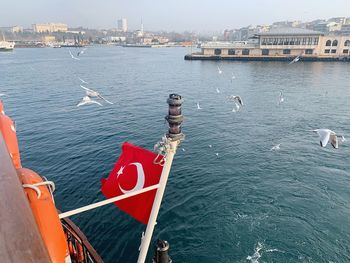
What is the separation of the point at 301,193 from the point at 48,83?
205ft

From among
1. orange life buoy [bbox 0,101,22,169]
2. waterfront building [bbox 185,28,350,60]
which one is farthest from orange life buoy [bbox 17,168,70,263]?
waterfront building [bbox 185,28,350,60]

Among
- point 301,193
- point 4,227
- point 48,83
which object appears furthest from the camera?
point 48,83

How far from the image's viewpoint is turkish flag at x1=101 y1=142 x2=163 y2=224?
235 inches

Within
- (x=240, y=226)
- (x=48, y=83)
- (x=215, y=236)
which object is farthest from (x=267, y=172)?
(x=48, y=83)

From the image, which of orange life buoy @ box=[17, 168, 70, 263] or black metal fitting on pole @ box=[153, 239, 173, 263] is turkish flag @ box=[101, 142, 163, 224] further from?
orange life buoy @ box=[17, 168, 70, 263]

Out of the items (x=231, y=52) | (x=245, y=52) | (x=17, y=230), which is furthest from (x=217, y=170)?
(x=245, y=52)

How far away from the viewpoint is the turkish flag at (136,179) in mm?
5973

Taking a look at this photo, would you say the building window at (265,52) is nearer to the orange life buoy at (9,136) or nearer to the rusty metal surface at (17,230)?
the orange life buoy at (9,136)

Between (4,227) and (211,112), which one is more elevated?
(4,227)

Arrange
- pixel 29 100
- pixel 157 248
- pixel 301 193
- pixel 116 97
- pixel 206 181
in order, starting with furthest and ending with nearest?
pixel 116 97 < pixel 29 100 < pixel 206 181 < pixel 301 193 < pixel 157 248

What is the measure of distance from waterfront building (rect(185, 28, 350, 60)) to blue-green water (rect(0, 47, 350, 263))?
64.5 m

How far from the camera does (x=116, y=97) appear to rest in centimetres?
5197

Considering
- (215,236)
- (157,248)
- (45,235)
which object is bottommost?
(215,236)

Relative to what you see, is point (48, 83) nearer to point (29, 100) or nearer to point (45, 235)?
point (29, 100)
